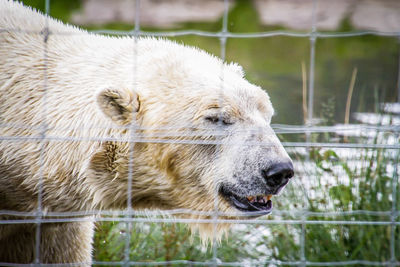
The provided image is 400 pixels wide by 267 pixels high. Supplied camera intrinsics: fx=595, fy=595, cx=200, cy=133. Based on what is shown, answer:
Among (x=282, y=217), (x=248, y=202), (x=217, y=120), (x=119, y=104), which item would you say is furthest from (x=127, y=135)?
(x=282, y=217)

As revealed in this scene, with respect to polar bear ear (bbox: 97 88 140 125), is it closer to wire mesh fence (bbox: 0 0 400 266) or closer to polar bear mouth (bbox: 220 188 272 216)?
wire mesh fence (bbox: 0 0 400 266)

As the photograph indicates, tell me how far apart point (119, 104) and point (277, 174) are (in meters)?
0.87

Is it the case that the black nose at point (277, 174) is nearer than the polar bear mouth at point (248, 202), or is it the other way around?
the black nose at point (277, 174)

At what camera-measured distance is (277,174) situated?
9.50ft

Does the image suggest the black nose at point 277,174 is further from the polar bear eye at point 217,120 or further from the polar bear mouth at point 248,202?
the polar bear eye at point 217,120

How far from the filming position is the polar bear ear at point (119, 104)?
2.96 m

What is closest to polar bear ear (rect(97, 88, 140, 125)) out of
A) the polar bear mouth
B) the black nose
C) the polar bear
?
the polar bear

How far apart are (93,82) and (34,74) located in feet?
1.10

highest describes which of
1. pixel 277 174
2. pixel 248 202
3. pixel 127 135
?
pixel 127 135

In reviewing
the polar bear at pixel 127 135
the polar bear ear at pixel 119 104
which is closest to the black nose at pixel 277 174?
the polar bear at pixel 127 135

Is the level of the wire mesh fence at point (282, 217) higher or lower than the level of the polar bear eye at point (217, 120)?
lower

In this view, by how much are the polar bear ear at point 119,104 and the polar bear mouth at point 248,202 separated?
629 millimetres

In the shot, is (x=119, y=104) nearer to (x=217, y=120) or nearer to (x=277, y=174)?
(x=217, y=120)

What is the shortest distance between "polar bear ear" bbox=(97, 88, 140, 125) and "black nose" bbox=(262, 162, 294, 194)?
75cm
